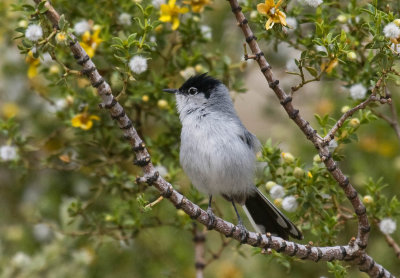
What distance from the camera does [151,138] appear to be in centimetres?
322

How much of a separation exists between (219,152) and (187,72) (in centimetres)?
54

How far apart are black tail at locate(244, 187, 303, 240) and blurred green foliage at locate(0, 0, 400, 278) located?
6 cm

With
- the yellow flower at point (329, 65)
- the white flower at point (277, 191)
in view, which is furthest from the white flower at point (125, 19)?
the white flower at point (277, 191)

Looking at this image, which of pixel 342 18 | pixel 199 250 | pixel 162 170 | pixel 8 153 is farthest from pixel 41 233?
pixel 342 18

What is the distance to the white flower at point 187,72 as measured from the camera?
293cm

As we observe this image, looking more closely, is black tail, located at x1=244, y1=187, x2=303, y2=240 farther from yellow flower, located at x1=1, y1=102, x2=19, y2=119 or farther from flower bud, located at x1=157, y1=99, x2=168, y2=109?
yellow flower, located at x1=1, y1=102, x2=19, y2=119

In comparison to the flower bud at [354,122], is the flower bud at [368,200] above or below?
below

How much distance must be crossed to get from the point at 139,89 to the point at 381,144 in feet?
5.74

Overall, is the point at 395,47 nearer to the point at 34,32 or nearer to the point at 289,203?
the point at 289,203

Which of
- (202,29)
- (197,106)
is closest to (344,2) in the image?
(202,29)

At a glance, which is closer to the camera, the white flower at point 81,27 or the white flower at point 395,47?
the white flower at point 395,47

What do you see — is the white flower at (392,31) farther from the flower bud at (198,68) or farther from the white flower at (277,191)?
the flower bud at (198,68)

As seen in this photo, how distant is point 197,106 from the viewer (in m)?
2.82

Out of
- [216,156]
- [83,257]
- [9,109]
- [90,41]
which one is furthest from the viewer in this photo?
[9,109]
